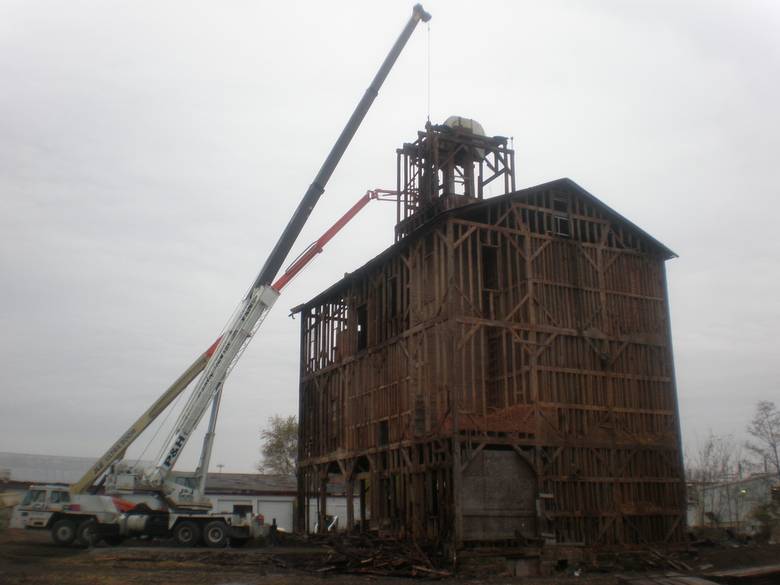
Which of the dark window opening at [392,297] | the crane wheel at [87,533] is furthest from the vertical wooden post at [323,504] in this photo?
the crane wheel at [87,533]

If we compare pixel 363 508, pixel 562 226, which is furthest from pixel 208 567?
pixel 562 226

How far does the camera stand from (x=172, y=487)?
2922 cm

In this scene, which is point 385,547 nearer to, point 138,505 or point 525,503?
point 525,503

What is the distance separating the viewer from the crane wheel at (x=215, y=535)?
2964 centimetres

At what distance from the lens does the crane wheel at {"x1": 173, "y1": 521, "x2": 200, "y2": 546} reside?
96.3 ft

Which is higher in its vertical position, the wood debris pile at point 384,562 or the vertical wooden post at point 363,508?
the vertical wooden post at point 363,508

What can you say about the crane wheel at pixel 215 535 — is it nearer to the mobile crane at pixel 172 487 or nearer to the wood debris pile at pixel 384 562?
the mobile crane at pixel 172 487

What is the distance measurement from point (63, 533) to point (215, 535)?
5.35 metres

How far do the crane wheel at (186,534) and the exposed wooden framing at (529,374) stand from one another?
591 cm

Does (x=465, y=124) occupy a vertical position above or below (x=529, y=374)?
above

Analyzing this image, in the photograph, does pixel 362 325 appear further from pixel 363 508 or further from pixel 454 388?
pixel 454 388

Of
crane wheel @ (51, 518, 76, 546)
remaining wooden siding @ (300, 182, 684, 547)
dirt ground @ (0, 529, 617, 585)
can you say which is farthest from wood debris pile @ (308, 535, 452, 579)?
crane wheel @ (51, 518, 76, 546)

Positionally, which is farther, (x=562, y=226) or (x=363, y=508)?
(x=363, y=508)

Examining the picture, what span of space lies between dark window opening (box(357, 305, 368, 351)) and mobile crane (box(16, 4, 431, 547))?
376 centimetres
